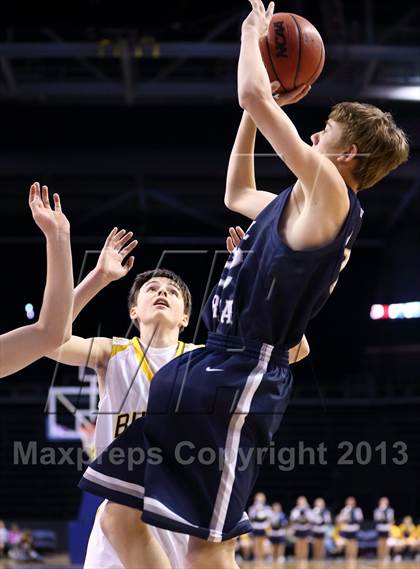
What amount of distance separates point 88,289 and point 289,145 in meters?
1.07

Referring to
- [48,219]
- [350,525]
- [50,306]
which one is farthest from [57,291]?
[350,525]

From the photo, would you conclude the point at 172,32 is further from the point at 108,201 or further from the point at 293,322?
the point at 293,322

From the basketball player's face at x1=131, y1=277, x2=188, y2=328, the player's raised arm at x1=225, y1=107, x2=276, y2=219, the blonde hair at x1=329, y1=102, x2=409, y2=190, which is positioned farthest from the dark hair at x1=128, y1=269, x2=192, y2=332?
the blonde hair at x1=329, y1=102, x2=409, y2=190

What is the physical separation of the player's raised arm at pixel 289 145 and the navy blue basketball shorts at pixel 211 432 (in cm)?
53

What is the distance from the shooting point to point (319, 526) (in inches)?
671

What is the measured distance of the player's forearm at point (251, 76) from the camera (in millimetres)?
2824

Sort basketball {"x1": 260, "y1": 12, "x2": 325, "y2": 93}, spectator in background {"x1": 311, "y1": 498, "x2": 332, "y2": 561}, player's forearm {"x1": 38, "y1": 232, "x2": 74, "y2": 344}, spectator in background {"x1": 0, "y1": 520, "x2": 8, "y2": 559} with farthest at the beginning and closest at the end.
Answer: spectator in background {"x1": 311, "y1": 498, "x2": 332, "y2": 561}
spectator in background {"x1": 0, "y1": 520, "x2": 8, "y2": 559}
basketball {"x1": 260, "y1": 12, "x2": 325, "y2": 93}
player's forearm {"x1": 38, "y1": 232, "x2": 74, "y2": 344}

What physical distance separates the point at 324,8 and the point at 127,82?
2791 millimetres

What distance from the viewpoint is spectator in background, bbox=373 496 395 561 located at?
17359mm

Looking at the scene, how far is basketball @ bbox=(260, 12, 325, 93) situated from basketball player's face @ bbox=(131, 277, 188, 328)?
106 centimetres

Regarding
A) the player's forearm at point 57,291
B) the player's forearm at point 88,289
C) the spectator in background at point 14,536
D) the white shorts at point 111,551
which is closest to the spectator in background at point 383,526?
the spectator in background at point 14,536

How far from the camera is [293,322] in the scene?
294 cm

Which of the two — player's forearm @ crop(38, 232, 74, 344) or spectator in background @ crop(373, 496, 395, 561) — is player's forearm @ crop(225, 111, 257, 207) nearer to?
player's forearm @ crop(38, 232, 74, 344)

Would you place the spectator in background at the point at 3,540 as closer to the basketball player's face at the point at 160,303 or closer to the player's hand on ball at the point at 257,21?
the basketball player's face at the point at 160,303
